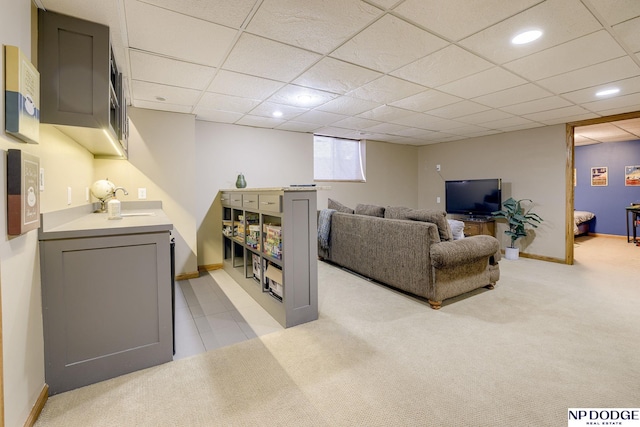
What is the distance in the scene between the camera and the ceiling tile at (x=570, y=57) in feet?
7.02

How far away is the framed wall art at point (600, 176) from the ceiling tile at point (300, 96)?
7.80m

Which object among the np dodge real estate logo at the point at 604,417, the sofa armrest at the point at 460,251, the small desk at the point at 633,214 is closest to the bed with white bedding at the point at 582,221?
the small desk at the point at 633,214

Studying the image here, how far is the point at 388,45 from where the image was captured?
2176mm

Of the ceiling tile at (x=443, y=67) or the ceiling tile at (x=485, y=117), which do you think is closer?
the ceiling tile at (x=443, y=67)

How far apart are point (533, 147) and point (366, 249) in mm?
3758

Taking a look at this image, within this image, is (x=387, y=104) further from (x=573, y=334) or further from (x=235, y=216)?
(x=573, y=334)

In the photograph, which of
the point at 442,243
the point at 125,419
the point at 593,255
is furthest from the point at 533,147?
the point at 125,419

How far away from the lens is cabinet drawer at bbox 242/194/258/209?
9.78ft

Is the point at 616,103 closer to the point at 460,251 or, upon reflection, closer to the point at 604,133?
the point at 460,251

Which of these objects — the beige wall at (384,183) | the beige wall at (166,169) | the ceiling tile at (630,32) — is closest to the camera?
the ceiling tile at (630,32)

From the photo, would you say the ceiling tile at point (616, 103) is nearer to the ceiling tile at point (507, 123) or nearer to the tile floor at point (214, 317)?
the ceiling tile at point (507, 123)

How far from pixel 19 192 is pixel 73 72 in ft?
3.13

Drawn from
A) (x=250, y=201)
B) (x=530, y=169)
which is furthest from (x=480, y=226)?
(x=250, y=201)

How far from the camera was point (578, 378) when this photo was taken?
177 centimetres
